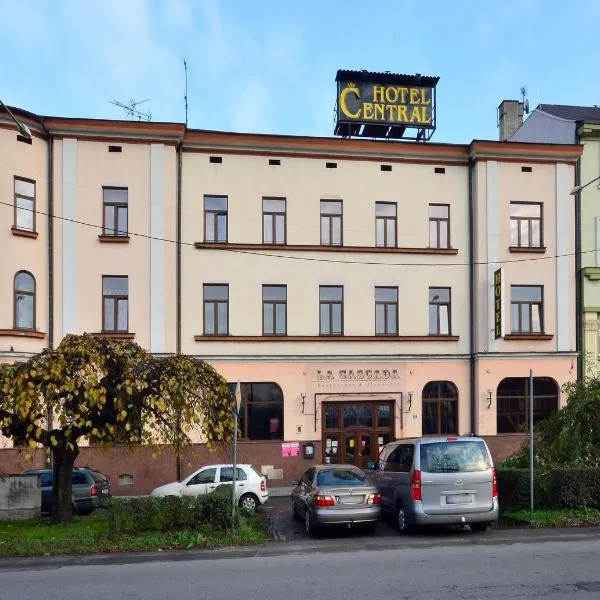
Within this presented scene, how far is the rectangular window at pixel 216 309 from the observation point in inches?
949

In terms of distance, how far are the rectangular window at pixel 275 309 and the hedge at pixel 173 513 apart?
11257 millimetres

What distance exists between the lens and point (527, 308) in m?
25.7

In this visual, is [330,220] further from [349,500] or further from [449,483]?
[449,483]

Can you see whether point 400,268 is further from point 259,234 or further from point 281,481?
point 281,481

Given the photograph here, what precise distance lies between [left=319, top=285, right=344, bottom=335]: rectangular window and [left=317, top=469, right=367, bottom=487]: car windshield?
1040cm

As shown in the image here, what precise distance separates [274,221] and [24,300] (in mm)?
8524

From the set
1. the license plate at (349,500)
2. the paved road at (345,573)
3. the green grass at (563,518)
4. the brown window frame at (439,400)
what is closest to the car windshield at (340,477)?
the license plate at (349,500)

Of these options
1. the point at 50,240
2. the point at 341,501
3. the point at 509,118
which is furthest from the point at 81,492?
the point at 509,118

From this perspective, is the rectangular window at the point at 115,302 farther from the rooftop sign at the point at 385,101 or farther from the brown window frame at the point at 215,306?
the rooftop sign at the point at 385,101

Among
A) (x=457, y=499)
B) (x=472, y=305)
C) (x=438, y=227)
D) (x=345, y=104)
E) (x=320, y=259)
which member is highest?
(x=345, y=104)

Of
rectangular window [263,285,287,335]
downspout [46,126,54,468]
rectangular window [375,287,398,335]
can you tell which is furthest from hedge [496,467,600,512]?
downspout [46,126,54,468]

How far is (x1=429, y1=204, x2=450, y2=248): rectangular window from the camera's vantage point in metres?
25.7

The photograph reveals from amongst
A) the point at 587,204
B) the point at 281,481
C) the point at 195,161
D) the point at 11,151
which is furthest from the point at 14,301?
the point at 587,204

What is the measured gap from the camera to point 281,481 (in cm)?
2367
